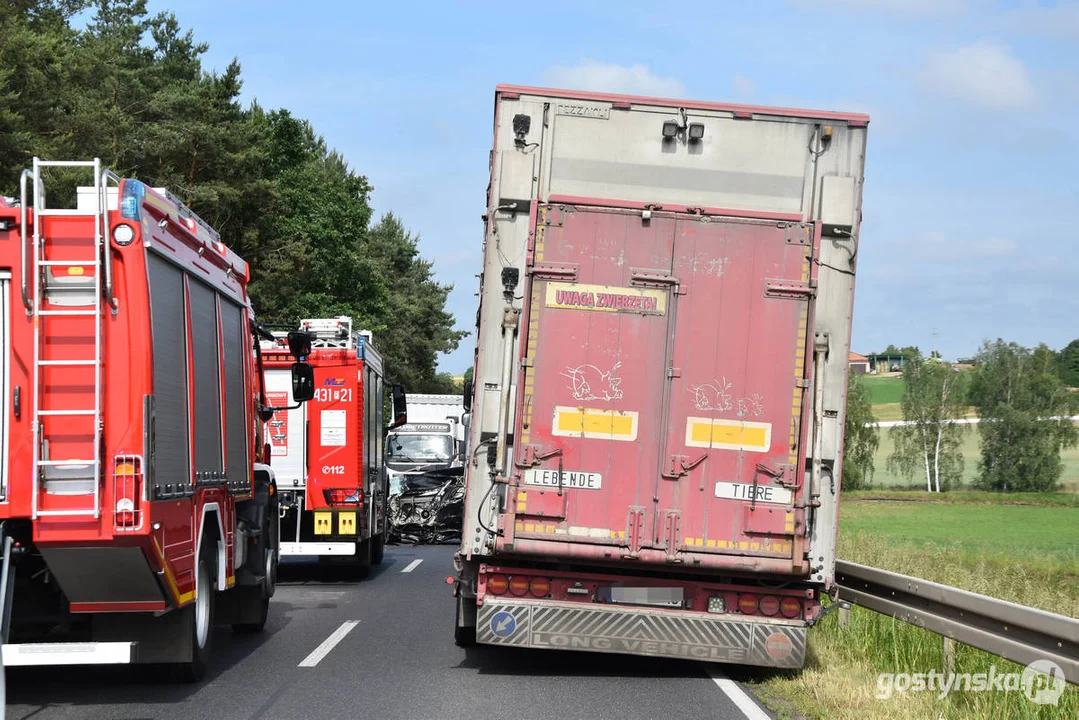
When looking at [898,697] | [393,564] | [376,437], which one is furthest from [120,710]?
[393,564]

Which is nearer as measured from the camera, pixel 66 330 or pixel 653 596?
pixel 66 330

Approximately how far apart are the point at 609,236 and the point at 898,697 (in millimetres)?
3681

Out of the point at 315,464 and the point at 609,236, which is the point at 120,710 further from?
the point at 315,464

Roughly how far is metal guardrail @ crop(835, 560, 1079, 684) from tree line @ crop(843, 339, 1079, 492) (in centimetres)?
9201

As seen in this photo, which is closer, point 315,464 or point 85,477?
point 85,477

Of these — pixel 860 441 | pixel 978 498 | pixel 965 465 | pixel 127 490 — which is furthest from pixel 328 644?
pixel 965 465

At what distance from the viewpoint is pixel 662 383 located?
9.10 metres

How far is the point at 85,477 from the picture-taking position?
725cm

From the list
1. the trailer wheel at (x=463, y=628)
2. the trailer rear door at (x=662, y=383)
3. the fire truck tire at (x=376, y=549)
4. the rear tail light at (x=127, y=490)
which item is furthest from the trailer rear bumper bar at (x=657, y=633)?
the fire truck tire at (x=376, y=549)

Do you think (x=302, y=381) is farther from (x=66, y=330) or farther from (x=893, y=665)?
(x=893, y=665)

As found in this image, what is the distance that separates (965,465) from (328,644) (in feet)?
347

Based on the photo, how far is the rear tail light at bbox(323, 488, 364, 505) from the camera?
17406 millimetres

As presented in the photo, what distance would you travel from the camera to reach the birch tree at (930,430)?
10525 cm

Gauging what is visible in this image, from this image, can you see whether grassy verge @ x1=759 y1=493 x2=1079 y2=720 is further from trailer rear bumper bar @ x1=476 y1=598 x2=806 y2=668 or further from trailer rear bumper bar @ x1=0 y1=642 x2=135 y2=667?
trailer rear bumper bar @ x1=0 y1=642 x2=135 y2=667
